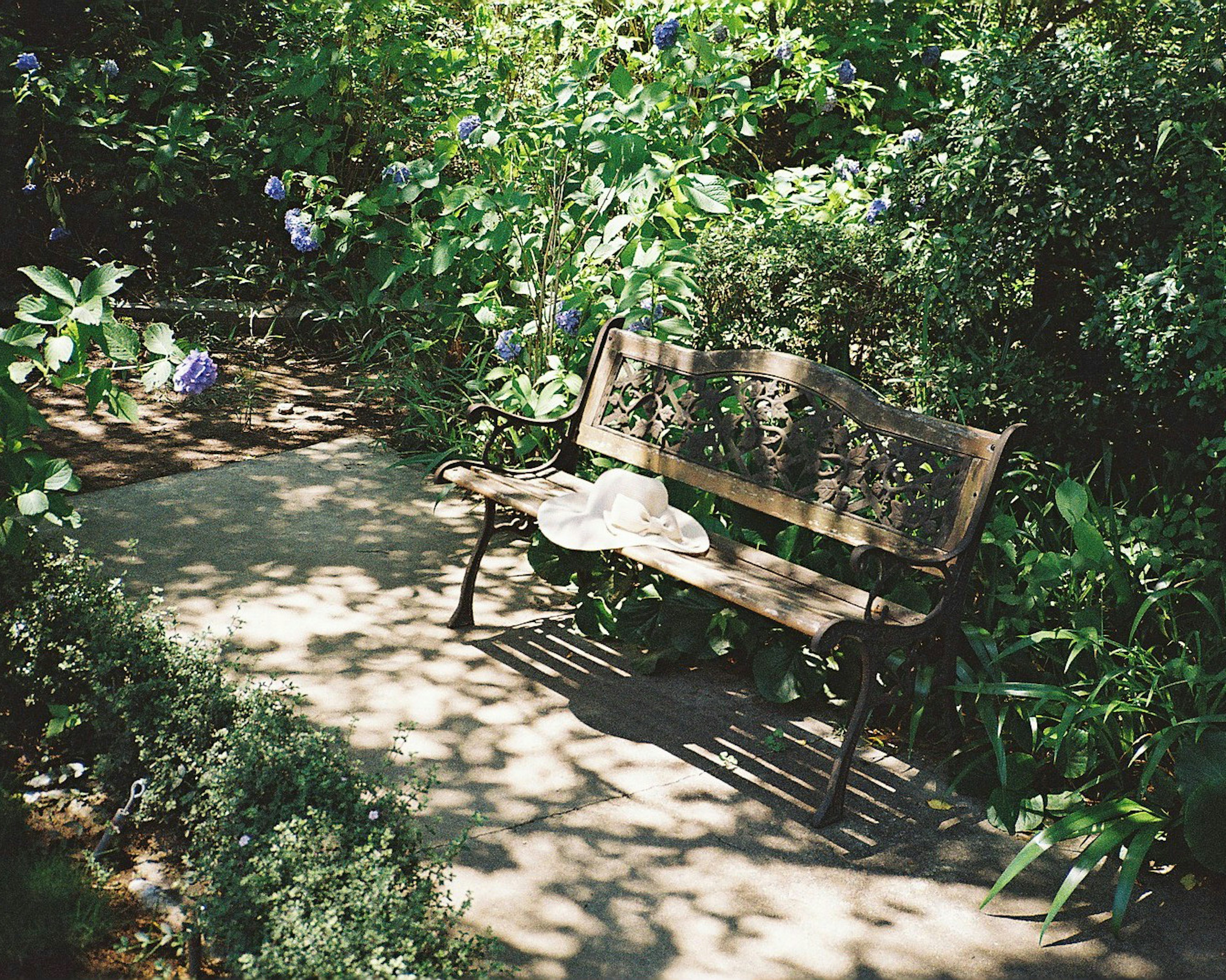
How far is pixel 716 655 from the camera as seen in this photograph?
4207 mm

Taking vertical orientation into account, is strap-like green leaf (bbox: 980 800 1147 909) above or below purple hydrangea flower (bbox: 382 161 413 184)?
below

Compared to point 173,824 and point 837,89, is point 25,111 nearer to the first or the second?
point 837,89

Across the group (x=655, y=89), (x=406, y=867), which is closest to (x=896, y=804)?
(x=406, y=867)

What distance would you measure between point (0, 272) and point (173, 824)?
5945 mm

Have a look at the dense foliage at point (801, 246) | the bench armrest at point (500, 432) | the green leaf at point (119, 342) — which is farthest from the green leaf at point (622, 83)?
the green leaf at point (119, 342)

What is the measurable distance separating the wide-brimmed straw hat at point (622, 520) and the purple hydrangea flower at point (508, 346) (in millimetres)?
1323

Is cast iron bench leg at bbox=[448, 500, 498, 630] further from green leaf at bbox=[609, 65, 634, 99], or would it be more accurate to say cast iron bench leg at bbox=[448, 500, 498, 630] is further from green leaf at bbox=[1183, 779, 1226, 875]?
green leaf at bbox=[1183, 779, 1226, 875]

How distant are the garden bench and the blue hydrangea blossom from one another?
910 millimetres

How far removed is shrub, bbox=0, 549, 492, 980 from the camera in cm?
246

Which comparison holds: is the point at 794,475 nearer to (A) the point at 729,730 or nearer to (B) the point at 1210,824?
(A) the point at 729,730

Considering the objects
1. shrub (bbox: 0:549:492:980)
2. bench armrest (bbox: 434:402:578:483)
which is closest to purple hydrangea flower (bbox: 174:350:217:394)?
shrub (bbox: 0:549:492:980)

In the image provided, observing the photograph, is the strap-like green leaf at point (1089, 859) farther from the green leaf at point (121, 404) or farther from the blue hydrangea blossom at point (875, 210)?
the green leaf at point (121, 404)

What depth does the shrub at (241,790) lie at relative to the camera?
8.08 feet

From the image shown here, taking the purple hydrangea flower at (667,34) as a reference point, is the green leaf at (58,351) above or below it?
below
